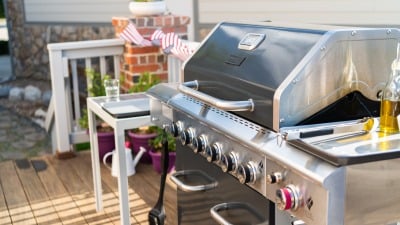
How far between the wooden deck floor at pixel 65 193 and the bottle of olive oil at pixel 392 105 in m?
1.92

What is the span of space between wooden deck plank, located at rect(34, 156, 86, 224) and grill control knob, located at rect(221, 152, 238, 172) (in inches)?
73.4

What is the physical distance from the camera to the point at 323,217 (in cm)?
124

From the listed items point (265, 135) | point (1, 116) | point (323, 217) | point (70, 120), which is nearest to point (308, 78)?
point (265, 135)

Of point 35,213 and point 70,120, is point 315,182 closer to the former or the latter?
point 35,213

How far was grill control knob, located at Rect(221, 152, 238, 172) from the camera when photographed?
1.61 metres

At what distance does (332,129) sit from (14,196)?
282 centimetres

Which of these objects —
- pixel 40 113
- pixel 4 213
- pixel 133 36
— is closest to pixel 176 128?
pixel 4 213

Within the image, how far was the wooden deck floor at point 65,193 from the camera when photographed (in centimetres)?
332

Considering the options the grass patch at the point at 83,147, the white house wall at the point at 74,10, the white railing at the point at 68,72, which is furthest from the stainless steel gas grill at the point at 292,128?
the white house wall at the point at 74,10

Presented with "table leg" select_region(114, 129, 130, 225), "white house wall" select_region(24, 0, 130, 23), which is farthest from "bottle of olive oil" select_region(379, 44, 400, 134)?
"white house wall" select_region(24, 0, 130, 23)

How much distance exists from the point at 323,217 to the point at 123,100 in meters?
1.99

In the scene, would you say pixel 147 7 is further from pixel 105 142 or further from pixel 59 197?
pixel 59 197

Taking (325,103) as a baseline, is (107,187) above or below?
below

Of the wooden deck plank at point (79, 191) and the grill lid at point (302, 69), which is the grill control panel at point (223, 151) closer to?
the grill lid at point (302, 69)
